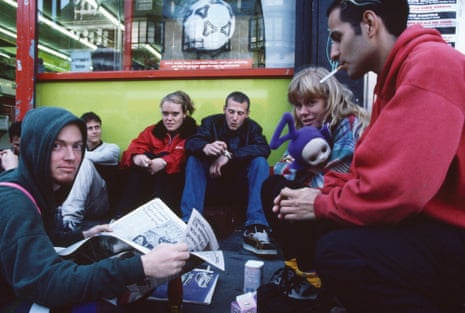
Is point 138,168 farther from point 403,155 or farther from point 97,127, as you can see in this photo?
point 403,155

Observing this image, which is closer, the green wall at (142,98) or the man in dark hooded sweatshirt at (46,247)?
the man in dark hooded sweatshirt at (46,247)

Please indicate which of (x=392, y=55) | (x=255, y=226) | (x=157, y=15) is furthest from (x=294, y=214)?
(x=157, y=15)

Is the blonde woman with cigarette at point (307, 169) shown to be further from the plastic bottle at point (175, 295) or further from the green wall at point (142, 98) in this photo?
the green wall at point (142, 98)

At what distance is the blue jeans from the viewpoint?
2.85 meters

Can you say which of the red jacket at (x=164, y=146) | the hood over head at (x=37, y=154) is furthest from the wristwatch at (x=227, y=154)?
the hood over head at (x=37, y=154)

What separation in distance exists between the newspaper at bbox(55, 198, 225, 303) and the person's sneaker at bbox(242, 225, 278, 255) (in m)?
0.98

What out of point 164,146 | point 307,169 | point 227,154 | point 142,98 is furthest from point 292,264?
point 142,98

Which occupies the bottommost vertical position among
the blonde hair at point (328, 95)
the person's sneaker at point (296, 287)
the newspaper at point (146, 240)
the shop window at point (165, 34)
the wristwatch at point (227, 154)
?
the person's sneaker at point (296, 287)

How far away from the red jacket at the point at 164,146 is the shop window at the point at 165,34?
77cm

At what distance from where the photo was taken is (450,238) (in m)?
1.14

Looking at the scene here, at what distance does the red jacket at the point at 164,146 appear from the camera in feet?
10.6

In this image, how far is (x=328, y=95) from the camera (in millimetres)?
2189

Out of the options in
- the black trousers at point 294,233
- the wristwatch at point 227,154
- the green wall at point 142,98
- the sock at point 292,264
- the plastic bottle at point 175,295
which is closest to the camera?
the black trousers at point 294,233

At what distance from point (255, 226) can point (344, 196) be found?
159cm
